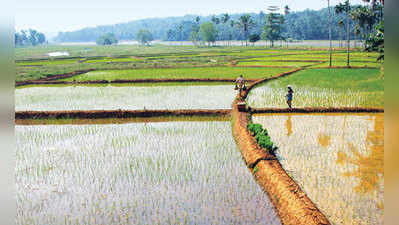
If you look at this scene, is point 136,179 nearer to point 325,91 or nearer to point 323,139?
point 323,139

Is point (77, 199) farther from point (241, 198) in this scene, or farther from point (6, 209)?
point (6, 209)

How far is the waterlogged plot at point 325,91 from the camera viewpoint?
1240 centimetres

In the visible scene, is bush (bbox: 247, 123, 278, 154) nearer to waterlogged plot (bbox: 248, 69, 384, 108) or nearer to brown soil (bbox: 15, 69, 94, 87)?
waterlogged plot (bbox: 248, 69, 384, 108)

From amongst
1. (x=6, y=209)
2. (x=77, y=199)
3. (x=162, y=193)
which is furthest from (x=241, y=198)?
(x=6, y=209)

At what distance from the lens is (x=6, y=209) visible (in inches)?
56.1

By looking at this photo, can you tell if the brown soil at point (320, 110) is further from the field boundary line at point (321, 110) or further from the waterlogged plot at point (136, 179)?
the waterlogged plot at point (136, 179)

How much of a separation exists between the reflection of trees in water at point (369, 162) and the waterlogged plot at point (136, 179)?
1.85 m

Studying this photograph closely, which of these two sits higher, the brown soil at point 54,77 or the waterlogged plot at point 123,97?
the brown soil at point 54,77

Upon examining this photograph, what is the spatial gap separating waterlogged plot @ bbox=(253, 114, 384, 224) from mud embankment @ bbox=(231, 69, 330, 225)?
349mm

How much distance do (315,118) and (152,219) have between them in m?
7.47

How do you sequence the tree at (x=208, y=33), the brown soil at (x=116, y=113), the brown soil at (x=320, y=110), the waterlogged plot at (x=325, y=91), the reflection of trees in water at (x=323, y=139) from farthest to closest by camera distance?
the tree at (x=208, y=33), the waterlogged plot at (x=325, y=91), the brown soil at (x=116, y=113), the brown soil at (x=320, y=110), the reflection of trees in water at (x=323, y=139)

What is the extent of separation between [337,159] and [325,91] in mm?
8436

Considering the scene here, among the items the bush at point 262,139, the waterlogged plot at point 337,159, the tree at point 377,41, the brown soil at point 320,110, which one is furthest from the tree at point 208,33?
the bush at point 262,139

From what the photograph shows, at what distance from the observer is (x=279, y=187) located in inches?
210
